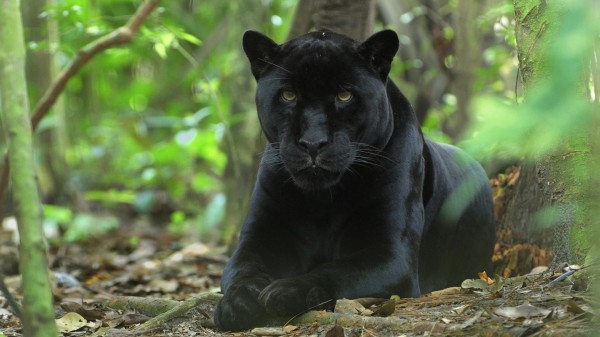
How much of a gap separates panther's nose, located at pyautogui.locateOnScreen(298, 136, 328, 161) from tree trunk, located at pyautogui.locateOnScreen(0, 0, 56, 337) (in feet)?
4.12

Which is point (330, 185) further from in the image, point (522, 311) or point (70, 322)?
point (70, 322)

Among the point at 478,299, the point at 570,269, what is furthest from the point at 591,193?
the point at 478,299

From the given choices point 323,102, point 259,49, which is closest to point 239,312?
point 323,102

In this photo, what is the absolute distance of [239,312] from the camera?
288 cm

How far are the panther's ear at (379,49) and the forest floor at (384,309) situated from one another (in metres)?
1.04

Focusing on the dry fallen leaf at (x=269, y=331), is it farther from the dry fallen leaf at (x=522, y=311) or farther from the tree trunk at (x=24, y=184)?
the tree trunk at (x=24, y=184)

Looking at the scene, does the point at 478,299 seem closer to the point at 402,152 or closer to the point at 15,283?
the point at 402,152

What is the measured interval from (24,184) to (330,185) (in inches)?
58.1

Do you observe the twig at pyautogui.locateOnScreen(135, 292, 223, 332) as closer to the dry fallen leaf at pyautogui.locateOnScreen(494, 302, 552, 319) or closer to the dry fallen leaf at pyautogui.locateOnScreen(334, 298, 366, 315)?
the dry fallen leaf at pyautogui.locateOnScreen(334, 298, 366, 315)

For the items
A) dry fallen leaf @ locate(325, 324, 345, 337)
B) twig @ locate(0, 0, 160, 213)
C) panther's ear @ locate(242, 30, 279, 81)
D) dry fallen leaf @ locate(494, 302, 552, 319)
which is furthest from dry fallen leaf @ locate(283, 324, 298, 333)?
→ twig @ locate(0, 0, 160, 213)

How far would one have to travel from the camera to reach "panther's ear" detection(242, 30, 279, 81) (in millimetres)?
3443

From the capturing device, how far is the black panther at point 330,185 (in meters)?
3.05

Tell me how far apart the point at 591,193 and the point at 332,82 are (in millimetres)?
1146

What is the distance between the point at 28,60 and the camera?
8.32 m
